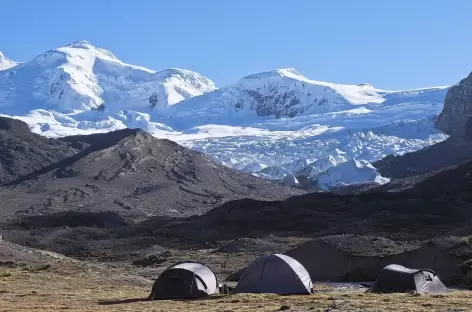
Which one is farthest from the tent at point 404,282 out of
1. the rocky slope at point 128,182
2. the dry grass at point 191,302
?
the rocky slope at point 128,182

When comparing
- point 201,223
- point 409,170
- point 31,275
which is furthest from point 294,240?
point 409,170

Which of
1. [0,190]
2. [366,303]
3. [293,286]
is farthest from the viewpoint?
[0,190]

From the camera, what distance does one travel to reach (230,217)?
85812 millimetres

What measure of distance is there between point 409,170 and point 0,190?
7106 cm

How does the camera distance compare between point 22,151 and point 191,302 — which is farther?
point 22,151

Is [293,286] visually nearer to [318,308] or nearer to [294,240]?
[318,308]

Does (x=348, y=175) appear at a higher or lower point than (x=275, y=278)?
higher

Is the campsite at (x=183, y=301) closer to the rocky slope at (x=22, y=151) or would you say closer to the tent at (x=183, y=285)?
the tent at (x=183, y=285)

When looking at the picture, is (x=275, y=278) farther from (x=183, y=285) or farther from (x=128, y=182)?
(x=128, y=182)

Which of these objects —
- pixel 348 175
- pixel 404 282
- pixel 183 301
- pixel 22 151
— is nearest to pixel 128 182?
pixel 22 151

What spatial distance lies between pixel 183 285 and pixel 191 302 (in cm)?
262

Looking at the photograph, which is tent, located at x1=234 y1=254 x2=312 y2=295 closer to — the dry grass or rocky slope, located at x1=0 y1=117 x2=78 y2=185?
the dry grass

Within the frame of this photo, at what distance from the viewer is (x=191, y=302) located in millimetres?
26906

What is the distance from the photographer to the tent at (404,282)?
30016 mm
